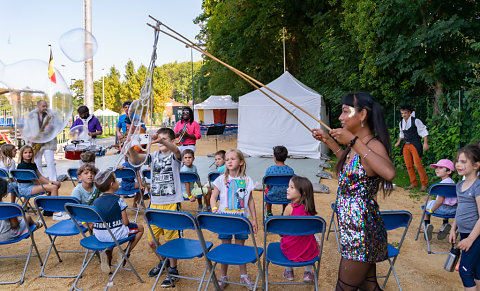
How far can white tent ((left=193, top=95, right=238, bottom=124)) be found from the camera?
32.3 meters

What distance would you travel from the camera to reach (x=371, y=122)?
2.28 m

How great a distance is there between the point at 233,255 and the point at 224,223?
333 millimetres

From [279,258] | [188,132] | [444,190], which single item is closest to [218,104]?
[188,132]

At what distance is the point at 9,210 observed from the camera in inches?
149

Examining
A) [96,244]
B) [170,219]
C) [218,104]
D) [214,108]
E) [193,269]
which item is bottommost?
[193,269]

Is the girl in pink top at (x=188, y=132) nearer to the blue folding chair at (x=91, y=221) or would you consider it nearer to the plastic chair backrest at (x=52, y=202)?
the plastic chair backrest at (x=52, y=202)

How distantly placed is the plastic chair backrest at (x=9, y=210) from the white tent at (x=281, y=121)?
988cm

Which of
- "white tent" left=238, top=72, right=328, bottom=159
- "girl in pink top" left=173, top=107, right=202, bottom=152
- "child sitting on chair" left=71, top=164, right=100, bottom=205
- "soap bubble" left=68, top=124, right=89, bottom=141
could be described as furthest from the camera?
"white tent" left=238, top=72, right=328, bottom=159

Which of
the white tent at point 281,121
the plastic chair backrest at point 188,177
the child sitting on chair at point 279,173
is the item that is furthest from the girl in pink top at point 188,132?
the white tent at point 281,121

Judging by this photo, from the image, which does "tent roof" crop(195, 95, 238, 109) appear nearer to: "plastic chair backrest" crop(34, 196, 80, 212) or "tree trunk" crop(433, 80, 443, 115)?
"tree trunk" crop(433, 80, 443, 115)

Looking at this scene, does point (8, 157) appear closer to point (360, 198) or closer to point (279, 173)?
point (279, 173)

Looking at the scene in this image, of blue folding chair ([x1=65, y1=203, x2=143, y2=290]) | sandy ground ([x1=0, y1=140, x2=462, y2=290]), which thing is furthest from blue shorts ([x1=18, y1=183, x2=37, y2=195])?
blue folding chair ([x1=65, y1=203, x2=143, y2=290])

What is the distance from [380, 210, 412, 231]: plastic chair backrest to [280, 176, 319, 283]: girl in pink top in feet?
2.17

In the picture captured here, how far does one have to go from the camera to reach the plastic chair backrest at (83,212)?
3.49 m
